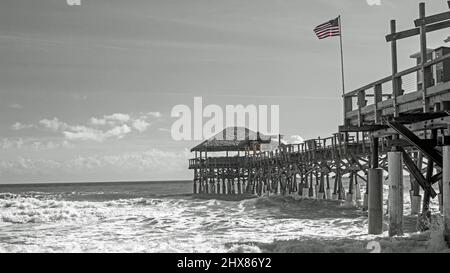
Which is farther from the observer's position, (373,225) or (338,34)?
(338,34)

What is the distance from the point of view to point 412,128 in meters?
13.2

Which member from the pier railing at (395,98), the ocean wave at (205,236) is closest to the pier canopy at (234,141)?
the ocean wave at (205,236)

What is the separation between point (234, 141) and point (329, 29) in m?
39.8

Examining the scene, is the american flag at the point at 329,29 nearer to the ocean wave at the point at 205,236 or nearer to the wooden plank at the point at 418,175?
the ocean wave at the point at 205,236

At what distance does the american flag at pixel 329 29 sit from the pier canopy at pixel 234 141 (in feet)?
122

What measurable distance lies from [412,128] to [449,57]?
262 cm

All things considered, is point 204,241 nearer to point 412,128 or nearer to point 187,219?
point 412,128

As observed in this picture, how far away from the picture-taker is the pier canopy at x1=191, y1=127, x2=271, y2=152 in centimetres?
6081

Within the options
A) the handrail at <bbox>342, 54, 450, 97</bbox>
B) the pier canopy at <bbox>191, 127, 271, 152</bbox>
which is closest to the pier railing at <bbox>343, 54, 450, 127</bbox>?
the handrail at <bbox>342, 54, 450, 97</bbox>

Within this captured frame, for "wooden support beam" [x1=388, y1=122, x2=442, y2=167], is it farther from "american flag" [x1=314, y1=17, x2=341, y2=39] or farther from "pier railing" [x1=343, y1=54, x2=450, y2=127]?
"american flag" [x1=314, y1=17, x2=341, y2=39]

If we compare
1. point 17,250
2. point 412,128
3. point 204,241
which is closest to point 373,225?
point 412,128

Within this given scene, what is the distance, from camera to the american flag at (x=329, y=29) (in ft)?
75.8

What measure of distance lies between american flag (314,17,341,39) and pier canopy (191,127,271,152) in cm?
3721
